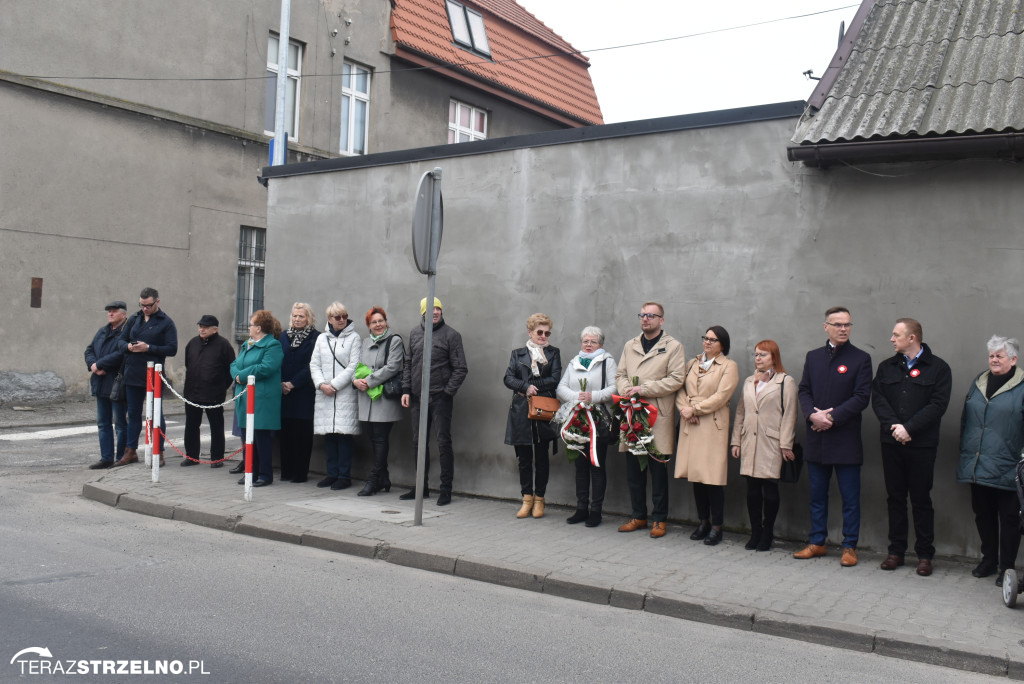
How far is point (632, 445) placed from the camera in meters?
7.81

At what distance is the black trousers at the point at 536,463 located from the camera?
8.54 m

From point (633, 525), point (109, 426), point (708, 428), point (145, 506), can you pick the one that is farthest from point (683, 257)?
point (109, 426)

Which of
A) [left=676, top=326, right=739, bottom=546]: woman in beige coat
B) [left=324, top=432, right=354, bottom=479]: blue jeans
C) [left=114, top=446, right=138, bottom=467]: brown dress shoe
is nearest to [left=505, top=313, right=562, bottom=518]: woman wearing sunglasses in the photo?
[left=676, top=326, right=739, bottom=546]: woman in beige coat

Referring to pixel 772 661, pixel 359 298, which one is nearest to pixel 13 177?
pixel 359 298

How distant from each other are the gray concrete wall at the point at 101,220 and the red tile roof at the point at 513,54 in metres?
5.54

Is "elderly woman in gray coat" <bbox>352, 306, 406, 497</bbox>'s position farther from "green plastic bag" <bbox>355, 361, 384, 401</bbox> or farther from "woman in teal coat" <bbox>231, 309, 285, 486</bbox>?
"woman in teal coat" <bbox>231, 309, 285, 486</bbox>

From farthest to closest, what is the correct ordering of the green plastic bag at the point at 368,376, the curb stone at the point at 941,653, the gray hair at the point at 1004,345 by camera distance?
the green plastic bag at the point at 368,376 → the gray hair at the point at 1004,345 → the curb stone at the point at 941,653

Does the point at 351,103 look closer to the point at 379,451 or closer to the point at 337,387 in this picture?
the point at 337,387

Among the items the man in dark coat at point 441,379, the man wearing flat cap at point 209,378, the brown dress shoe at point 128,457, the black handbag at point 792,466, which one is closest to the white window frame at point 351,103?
the man wearing flat cap at point 209,378

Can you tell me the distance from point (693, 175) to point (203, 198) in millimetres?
13224

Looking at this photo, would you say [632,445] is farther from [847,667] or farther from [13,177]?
[13,177]

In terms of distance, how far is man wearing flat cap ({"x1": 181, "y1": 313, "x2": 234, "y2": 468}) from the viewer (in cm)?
1071

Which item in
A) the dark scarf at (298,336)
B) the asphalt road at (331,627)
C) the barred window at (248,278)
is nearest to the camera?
the asphalt road at (331,627)

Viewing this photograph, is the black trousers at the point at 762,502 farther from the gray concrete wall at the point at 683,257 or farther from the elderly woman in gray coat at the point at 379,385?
the elderly woman in gray coat at the point at 379,385
